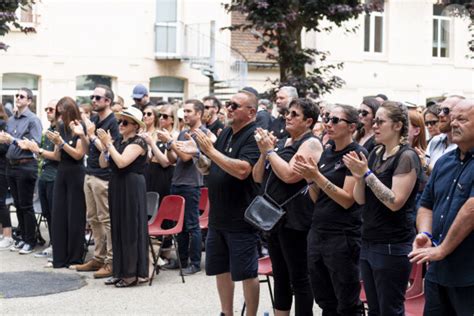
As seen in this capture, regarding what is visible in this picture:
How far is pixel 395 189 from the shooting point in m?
5.94

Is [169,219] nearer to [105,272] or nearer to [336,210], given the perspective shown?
[105,272]

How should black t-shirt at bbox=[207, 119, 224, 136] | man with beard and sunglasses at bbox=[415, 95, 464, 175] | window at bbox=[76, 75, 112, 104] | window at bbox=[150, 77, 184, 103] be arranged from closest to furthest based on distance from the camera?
1. man with beard and sunglasses at bbox=[415, 95, 464, 175]
2. black t-shirt at bbox=[207, 119, 224, 136]
3. window at bbox=[76, 75, 112, 104]
4. window at bbox=[150, 77, 184, 103]

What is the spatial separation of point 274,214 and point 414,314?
4.25ft

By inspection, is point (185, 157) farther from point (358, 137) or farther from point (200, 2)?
point (200, 2)

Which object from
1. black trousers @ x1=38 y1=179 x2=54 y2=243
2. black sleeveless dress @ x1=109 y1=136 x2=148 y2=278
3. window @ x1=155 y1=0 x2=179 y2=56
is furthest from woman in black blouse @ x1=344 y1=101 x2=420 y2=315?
window @ x1=155 y1=0 x2=179 y2=56

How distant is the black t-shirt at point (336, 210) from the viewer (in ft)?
21.4

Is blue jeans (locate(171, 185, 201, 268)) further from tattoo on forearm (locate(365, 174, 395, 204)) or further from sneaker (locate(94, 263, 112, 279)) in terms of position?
tattoo on forearm (locate(365, 174, 395, 204))

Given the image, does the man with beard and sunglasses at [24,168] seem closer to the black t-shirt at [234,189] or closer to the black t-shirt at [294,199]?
the black t-shirt at [234,189]

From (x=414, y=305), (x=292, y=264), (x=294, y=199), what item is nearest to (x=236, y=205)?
(x=294, y=199)

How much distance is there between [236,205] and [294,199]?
2.15ft

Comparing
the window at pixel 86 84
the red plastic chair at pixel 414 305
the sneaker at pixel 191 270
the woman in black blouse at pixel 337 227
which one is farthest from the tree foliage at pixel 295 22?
the red plastic chair at pixel 414 305

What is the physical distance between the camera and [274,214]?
6.91m

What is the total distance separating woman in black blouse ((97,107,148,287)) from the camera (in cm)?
980

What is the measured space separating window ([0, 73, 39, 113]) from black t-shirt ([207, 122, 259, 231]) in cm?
1969
